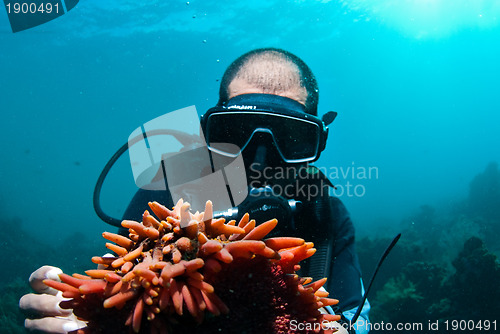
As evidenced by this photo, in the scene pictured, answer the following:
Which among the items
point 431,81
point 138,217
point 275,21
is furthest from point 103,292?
point 431,81

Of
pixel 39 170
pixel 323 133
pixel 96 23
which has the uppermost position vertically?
pixel 96 23

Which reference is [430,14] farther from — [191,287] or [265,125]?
[191,287]

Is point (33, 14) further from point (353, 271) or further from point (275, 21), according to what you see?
point (353, 271)

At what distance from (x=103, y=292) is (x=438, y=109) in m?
94.7

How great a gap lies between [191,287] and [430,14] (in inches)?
1728

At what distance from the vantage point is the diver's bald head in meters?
3.36

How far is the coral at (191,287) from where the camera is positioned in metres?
0.87

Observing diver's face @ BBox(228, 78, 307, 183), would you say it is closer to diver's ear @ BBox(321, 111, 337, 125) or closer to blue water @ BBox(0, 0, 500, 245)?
diver's ear @ BBox(321, 111, 337, 125)

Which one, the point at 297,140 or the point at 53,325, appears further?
the point at 297,140

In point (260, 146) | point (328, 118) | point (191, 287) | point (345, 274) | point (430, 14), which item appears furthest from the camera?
point (430, 14)

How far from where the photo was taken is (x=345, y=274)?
283 centimetres

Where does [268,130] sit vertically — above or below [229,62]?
below

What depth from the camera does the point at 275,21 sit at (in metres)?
26.8

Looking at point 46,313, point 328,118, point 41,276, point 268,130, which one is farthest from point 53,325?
point 328,118
